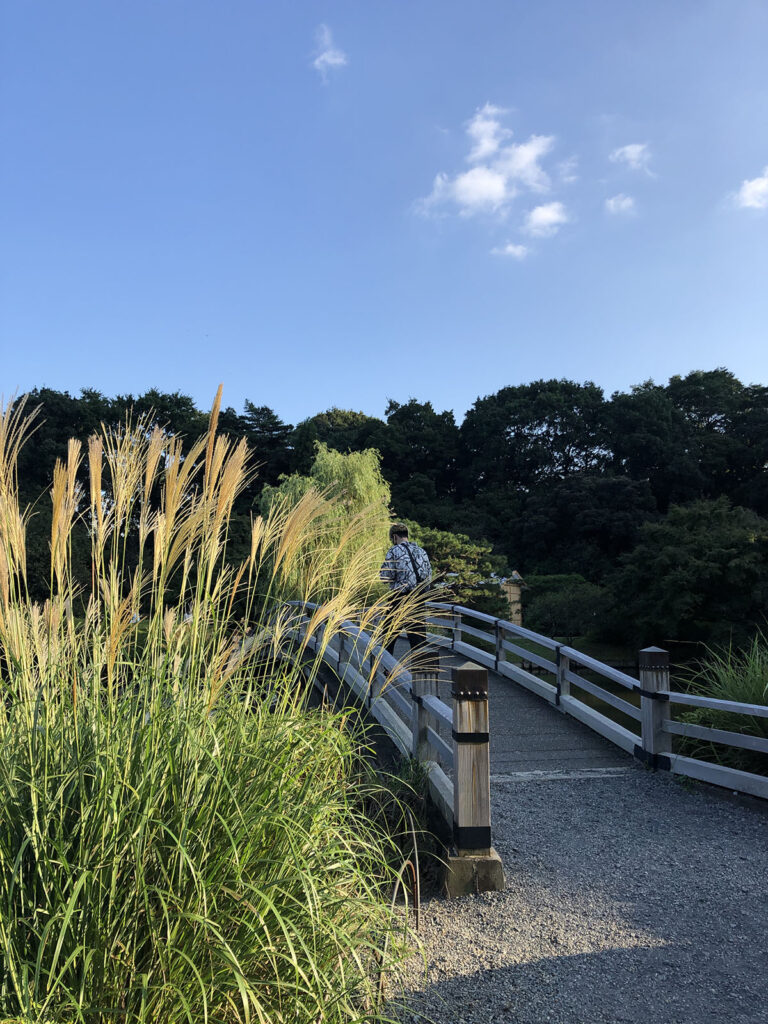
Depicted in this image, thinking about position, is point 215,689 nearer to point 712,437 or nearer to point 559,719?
point 559,719

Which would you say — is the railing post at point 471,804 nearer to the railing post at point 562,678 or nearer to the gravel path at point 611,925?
the gravel path at point 611,925

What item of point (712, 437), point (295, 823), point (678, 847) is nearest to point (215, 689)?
point (295, 823)

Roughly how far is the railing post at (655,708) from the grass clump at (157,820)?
3282 mm

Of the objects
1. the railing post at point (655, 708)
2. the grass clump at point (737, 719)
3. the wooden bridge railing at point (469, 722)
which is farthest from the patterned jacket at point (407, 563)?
the grass clump at point (737, 719)

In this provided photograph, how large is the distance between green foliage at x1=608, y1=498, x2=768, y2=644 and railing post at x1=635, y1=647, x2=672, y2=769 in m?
7.99

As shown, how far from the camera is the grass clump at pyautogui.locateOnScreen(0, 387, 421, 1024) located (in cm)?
151

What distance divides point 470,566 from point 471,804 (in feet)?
46.4

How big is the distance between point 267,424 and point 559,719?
87.5ft

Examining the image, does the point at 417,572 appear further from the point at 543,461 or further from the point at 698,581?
the point at 543,461

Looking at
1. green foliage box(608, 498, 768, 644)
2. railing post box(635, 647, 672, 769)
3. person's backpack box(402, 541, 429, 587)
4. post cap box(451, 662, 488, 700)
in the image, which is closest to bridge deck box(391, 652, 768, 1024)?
post cap box(451, 662, 488, 700)

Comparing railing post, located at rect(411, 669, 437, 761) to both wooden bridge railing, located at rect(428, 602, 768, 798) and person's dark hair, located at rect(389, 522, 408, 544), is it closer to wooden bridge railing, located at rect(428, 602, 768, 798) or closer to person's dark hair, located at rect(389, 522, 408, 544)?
wooden bridge railing, located at rect(428, 602, 768, 798)

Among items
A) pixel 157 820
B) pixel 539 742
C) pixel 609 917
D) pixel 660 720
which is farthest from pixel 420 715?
pixel 157 820

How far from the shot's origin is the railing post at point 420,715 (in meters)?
4.07

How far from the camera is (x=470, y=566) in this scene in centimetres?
1725
